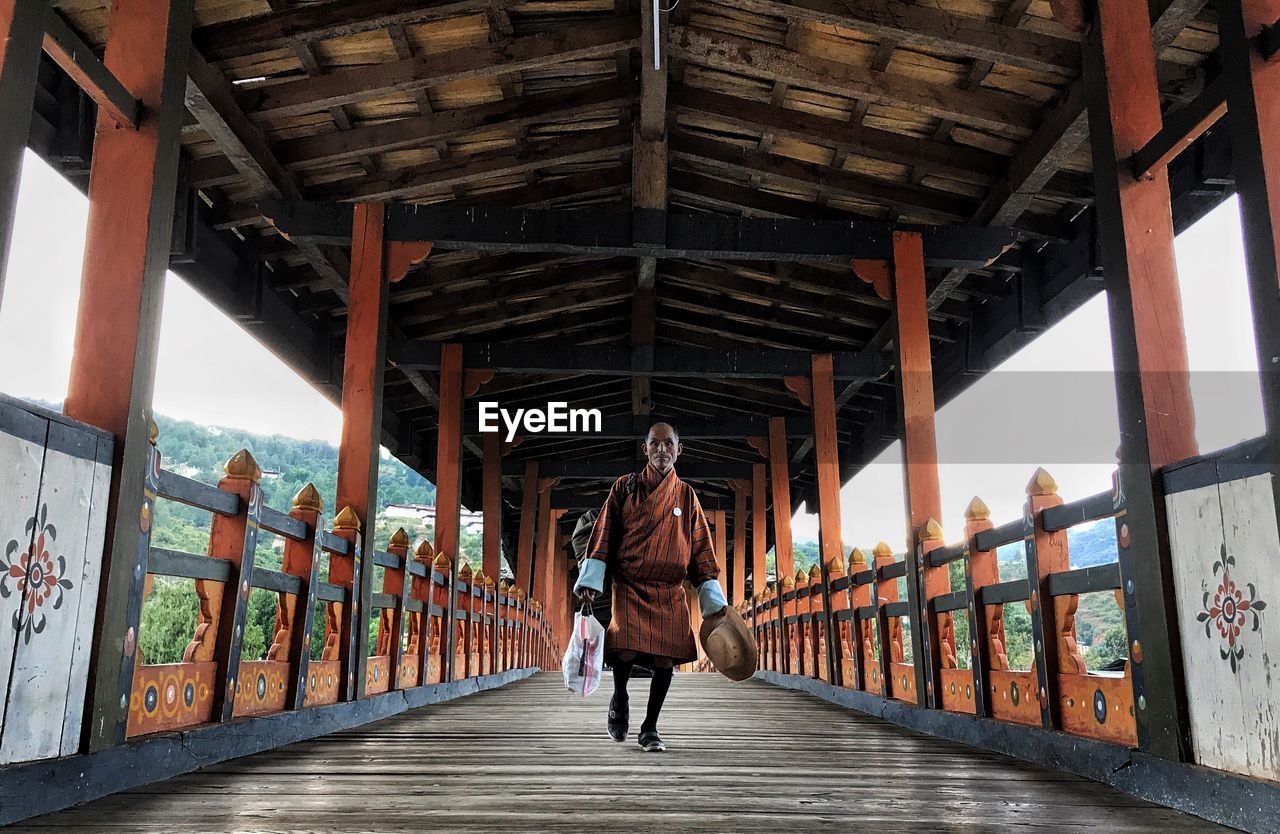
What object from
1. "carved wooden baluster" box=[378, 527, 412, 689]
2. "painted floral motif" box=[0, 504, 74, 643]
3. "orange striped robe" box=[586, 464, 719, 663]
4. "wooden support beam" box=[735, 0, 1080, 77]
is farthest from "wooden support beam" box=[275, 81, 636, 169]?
"painted floral motif" box=[0, 504, 74, 643]

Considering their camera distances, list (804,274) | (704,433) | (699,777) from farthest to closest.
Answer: (704,433)
(804,274)
(699,777)

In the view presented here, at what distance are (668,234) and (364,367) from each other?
257 centimetres

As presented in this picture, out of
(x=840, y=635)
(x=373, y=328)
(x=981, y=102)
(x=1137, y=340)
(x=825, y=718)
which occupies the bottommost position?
(x=825, y=718)

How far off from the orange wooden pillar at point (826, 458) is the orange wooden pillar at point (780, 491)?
2502 millimetres

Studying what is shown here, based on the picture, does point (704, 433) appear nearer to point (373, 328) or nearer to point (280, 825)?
point (373, 328)

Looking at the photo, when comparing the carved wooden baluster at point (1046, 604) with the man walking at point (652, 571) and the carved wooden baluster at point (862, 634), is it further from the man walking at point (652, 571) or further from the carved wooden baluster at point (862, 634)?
the carved wooden baluster at point (862, 634)

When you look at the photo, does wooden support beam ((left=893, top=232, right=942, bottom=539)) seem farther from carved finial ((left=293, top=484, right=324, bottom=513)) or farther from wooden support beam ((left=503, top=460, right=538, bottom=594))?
wooden support beam ((left=503, top=460, right=538, bottom=594))

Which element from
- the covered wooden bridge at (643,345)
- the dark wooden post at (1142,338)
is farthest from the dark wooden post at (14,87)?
the dark wooden post at (1142,338)

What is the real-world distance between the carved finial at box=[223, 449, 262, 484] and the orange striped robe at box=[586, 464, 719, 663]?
5.02ft

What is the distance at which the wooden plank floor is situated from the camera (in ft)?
7.83

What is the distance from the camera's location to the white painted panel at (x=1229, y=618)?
241 cm

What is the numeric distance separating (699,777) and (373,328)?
4.85 meters

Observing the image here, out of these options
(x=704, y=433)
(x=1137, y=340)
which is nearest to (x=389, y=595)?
(x=1137, y=340)

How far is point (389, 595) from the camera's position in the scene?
659cm
